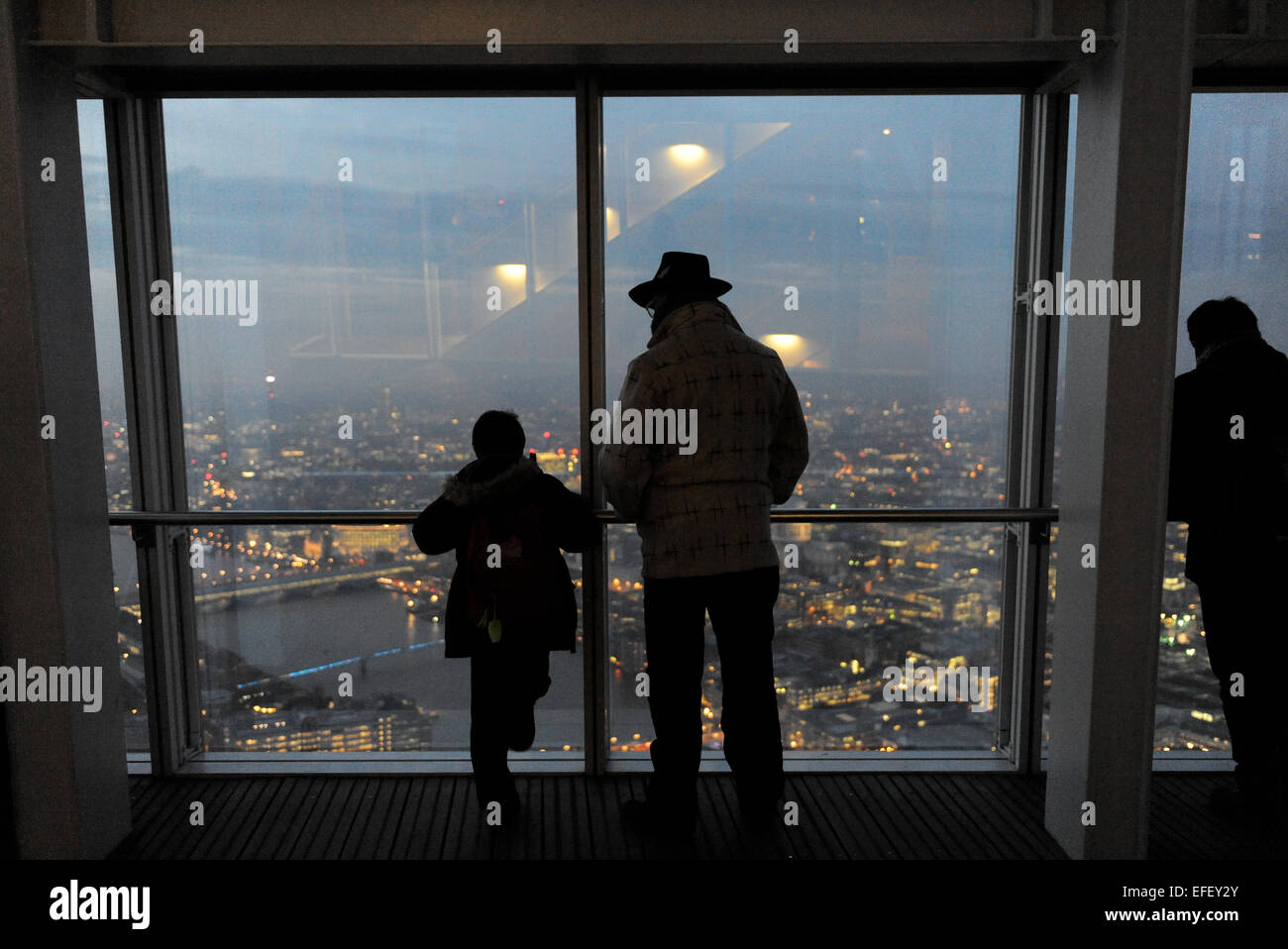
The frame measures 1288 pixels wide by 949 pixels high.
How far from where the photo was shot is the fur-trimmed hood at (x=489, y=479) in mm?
2625

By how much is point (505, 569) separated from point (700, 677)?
0.73 metres

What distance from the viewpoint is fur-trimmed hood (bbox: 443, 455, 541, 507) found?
262 centimetres

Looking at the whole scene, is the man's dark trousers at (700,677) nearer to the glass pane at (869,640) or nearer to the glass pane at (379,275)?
the glass pane at (869,640)

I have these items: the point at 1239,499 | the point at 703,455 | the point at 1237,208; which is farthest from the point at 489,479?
the point at 1237,208

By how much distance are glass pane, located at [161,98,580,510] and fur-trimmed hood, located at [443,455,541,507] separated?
1.39ft

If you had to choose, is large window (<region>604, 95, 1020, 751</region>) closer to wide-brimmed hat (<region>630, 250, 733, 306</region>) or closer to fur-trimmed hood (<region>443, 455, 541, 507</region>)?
wide-brimmed hat (<region>630, 250, 733, 306</region>)

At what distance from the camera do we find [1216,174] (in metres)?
3.13

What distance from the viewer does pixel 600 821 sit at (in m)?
2.90

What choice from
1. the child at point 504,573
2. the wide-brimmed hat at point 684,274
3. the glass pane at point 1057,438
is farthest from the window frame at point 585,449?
the wide-brimmed hat at point 684,274

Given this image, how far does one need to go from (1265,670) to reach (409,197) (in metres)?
3.49

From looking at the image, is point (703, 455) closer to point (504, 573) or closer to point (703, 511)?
point (703, 511)
